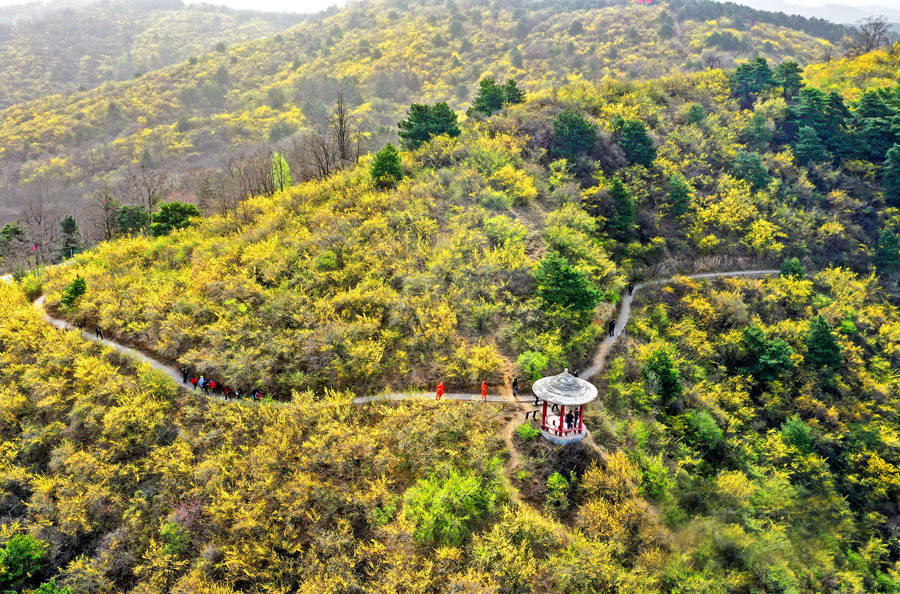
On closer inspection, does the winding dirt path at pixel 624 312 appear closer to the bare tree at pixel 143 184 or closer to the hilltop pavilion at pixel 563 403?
the hilltop pavilion at pixel 563 403

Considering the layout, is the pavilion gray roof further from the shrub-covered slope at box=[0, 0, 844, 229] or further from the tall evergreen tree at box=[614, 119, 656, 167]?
the shrub-covered slope at box=[0, 0, 844, 229]

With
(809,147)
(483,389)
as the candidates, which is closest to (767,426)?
(483,389)

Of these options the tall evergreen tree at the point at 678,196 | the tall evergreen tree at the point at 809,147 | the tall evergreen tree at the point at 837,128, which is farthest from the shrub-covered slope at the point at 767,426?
the tall evergreen tree at the point at 837,128

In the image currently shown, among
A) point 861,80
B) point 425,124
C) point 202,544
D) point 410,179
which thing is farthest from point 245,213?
point 861,80

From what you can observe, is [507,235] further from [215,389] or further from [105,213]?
[105,213]

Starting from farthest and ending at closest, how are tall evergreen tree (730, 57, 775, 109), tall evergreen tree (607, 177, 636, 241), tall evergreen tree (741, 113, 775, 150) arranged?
tall evergreen tree (730, 57, 775, 109) < tall evergreen tree (741, 113, 775, 150) < tall evergreen tree (607, 177, 636, 241)

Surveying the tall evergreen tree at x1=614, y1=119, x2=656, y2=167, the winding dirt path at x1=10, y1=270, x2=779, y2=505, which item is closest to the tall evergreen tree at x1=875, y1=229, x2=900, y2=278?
the winding dirt path at x1=10, y1=270, x2=779, y2=505
